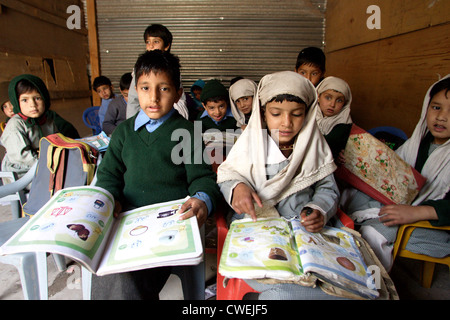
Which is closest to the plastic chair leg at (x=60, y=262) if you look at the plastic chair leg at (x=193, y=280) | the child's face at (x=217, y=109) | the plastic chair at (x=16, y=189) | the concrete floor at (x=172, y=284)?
the concrete floor at (x=172, y=284)

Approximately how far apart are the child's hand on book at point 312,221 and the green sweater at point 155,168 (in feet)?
1.44

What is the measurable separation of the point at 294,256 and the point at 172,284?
111 centimetres

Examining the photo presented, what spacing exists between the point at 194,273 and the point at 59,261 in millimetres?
1181

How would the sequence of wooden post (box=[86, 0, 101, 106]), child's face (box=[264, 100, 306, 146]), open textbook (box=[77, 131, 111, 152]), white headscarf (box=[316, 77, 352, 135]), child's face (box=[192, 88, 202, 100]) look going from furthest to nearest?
1. wooden post (box=[86, 0, 101, 106])
2. child's face (box=[192, 88, 202, 100])
3. white headscarf (box=[316, 77, 352, 135])
4. open textbook (box=[77, 131, 111, 152])
5. child's face (box=[264, 100, 306, 146])

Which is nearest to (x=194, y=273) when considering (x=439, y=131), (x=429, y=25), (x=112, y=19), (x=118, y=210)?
(x=118, y=210)

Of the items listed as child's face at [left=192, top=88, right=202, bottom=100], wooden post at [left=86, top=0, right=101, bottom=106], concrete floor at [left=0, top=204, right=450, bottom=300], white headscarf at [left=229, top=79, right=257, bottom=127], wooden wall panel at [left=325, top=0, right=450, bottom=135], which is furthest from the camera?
wooden post at [left=86, top=0, right=101, bottom=106]

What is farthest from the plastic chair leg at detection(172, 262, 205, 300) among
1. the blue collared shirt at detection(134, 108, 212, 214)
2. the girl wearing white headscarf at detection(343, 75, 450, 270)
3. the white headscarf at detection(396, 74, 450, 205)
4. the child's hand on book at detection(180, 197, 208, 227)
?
the white headscarf at detection(396, 74, 450, 205)

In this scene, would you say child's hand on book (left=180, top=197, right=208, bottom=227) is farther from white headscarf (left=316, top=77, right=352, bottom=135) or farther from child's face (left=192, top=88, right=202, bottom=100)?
child's face (left=192, top=88, right=202, bottom=100)

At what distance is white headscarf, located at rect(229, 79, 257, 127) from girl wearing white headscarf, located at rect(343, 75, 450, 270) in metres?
1.75

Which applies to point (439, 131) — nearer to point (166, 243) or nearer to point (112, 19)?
point (166, 243)

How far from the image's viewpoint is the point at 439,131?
5.30ft

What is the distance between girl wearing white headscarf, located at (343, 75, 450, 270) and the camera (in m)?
1.44

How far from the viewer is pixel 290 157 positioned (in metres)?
1.39
